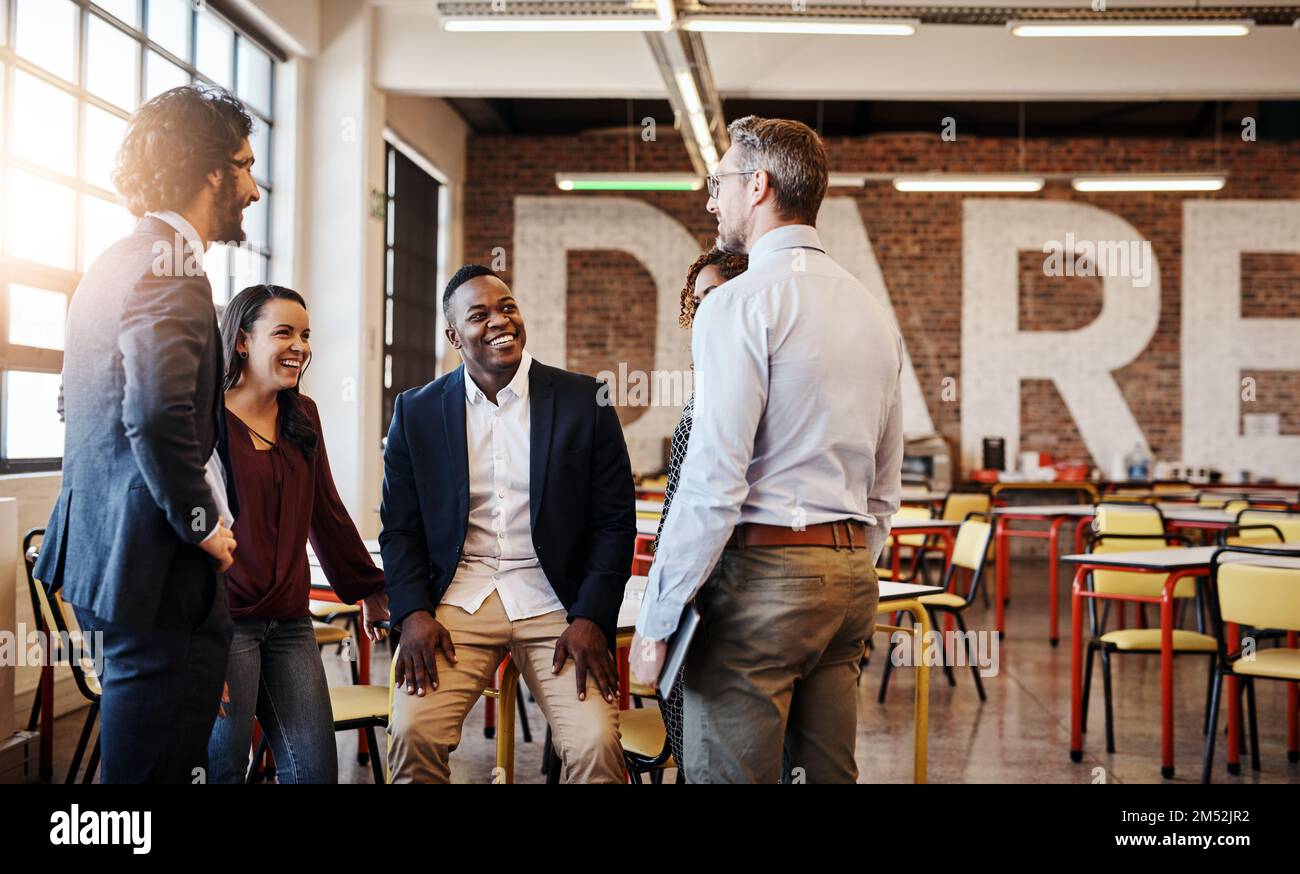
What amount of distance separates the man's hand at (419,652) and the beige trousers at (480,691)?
24 millimetres

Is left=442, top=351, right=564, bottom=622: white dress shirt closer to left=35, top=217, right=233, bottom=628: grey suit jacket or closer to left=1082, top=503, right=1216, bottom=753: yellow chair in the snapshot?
left=35, top=217, right=233, bottom=628: grey suit jacket

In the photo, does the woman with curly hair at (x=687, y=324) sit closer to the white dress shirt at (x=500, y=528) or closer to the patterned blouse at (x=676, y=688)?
the patterned blouse at (x=676, y=688)

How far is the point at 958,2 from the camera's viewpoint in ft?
24.8

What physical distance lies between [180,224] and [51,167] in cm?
370

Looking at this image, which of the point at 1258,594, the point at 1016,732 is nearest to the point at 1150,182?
the point at 1016,732

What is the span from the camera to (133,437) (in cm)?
169

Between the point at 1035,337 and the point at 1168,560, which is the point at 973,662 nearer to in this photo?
the point at 1168,560

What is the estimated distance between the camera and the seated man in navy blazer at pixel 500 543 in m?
2.29

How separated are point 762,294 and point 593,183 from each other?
25.6 ft

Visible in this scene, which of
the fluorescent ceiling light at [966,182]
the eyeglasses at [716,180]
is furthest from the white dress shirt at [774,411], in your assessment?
the fluorescent ceiling light at [966,182]

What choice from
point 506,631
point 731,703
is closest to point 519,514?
point 506,631

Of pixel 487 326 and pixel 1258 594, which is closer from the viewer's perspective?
pixel 487 326

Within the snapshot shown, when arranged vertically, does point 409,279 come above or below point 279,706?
above

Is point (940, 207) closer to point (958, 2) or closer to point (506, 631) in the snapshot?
point (958, 2)
